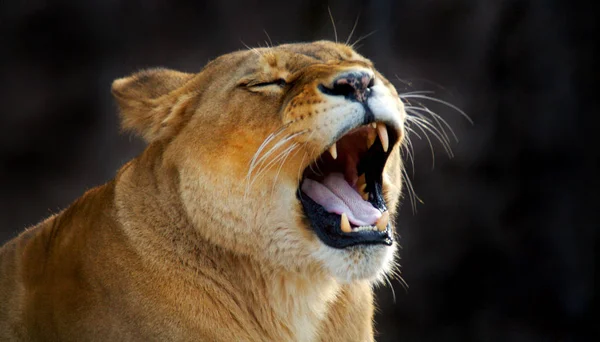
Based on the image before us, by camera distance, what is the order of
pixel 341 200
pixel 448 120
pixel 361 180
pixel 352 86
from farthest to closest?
pixel 448 120, pixel 361 180, pixel 341 200, pixel 352 86

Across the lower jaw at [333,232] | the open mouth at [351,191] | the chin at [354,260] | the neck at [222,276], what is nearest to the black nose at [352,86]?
the open mouth at [351,191]

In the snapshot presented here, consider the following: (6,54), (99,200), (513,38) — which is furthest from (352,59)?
(6,54)

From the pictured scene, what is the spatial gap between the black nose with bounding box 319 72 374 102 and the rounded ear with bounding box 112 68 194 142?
0.61 metres

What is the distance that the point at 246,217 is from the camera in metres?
2.55

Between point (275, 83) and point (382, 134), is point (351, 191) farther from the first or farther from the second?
point (275, 83)

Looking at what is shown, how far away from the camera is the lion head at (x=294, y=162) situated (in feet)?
8.14

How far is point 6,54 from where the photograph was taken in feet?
17.1

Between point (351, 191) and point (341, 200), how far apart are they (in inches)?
2.7

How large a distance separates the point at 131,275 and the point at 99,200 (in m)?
0.43

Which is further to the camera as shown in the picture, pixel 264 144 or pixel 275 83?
pixel 275 83

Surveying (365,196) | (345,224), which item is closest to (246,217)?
(345,224)

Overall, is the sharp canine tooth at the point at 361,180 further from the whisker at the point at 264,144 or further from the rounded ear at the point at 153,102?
the rounded ear at the point at 153,102

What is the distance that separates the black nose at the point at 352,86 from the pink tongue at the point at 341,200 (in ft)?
1.06

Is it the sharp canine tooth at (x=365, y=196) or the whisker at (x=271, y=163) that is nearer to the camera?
the whisker at (x=271, y=163)
